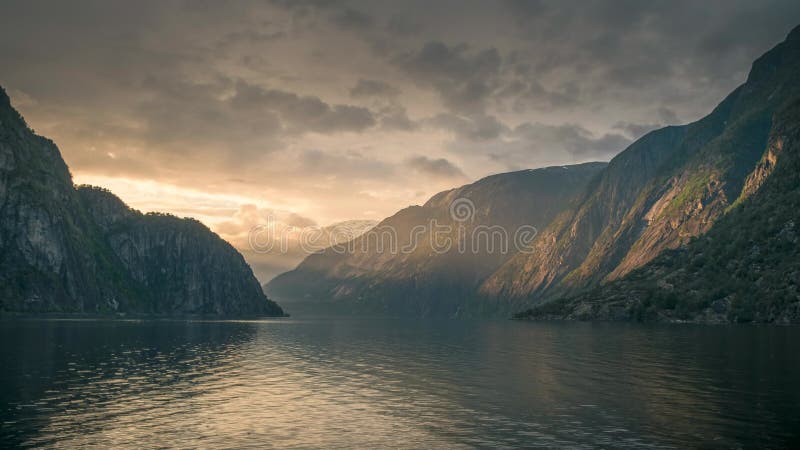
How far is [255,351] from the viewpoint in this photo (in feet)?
386

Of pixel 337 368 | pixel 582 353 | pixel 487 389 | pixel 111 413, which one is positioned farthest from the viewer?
pixel 582 353

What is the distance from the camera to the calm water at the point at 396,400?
4281 cm

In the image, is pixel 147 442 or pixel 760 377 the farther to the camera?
pixel 760 377

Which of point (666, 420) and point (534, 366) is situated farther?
point (534, 366)

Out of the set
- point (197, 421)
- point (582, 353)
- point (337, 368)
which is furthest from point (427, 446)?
point (582, 353)

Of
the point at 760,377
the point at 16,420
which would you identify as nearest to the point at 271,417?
the point at 16,420

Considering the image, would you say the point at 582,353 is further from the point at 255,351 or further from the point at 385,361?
the point at 255,351

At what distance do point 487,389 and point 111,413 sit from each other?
39300mm

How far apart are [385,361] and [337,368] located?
43.5 ft

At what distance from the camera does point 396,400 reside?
59.1 meters

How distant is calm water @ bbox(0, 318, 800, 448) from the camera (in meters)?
42.8

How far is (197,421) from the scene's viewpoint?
158ft

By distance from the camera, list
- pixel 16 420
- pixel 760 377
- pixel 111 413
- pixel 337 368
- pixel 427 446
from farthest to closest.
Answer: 1. pixel 337 368
2. pixel 760 377
3. pixel 111 413
4. pixel 16 420
5. pixel 427 446

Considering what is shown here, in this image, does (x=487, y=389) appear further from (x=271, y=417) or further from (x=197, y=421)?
(x=197, y=421)
